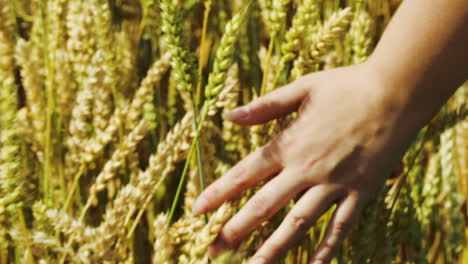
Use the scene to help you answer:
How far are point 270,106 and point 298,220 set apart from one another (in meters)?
0.16

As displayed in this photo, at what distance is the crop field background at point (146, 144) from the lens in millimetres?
546

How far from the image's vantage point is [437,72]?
620mm

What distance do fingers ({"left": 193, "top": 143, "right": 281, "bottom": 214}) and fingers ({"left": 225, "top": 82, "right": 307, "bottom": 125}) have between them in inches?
1.7

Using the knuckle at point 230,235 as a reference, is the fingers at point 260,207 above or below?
above

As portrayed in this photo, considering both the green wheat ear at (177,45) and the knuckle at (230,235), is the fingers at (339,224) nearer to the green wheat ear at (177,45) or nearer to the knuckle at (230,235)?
the knuckle at (230,235)

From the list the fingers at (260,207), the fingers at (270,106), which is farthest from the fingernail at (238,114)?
the fingers at (260,207)

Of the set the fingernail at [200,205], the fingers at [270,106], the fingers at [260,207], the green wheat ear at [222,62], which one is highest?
the green wheat ear at [222,62]

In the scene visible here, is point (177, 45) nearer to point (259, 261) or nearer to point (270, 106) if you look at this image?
point (270, 106)

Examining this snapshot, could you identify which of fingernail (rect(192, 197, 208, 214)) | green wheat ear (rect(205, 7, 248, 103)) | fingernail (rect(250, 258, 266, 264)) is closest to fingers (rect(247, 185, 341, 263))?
fingernail (rect(250, 258, 266, 264))

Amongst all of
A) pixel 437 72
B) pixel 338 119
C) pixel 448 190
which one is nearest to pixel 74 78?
pixel 338 119

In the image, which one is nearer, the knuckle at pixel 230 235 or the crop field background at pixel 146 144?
the crop field background at pixel 146 144

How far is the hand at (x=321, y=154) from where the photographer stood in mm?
626

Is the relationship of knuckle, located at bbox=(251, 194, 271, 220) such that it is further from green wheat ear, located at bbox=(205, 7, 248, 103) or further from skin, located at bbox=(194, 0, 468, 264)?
green wheat ear, located at bbox=(205, 7, 248, 103)

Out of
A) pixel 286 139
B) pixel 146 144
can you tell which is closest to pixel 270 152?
pixel 286 139
